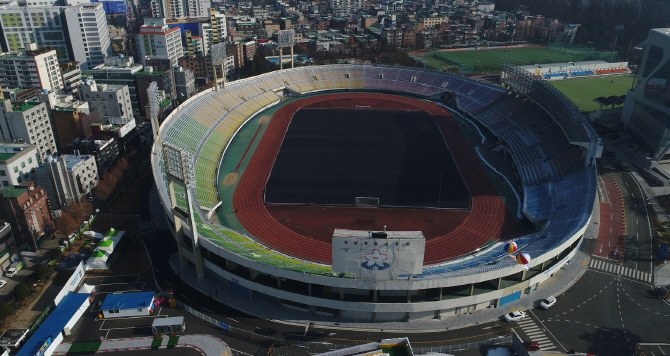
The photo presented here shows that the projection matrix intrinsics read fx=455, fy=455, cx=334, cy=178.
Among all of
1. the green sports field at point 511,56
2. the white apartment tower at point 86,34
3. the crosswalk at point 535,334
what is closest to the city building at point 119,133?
the white apartment tower at point 86,34

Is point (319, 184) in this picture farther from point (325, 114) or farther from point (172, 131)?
point (325, 114)

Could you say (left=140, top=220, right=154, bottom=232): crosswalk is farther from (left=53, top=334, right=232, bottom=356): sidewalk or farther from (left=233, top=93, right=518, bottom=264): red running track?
(left=53, top=334, right=232, bottom=356): sidewalk

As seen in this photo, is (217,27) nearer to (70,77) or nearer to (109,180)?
(70,77)

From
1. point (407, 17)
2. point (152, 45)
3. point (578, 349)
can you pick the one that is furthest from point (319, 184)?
point (407, 17)

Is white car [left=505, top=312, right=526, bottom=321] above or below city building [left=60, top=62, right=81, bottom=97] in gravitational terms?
below

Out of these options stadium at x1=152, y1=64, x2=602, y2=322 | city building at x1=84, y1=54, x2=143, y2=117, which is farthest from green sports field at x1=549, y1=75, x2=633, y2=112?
city building at x1=84, y1=54, x2=143, y2=117

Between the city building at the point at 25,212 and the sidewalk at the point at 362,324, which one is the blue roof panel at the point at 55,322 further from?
the city building at the point at 25,212
